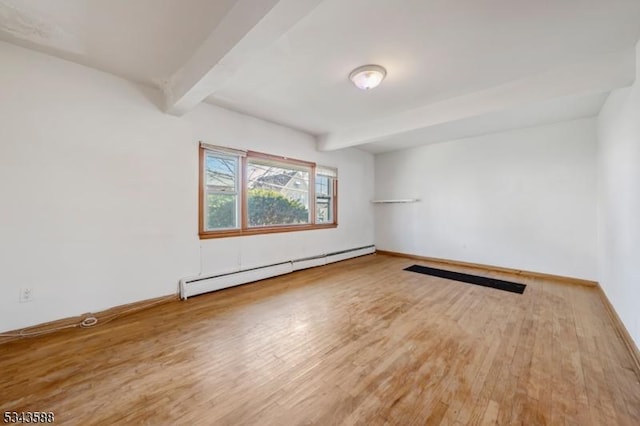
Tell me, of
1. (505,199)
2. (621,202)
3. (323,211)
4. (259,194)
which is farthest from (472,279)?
(259,194)

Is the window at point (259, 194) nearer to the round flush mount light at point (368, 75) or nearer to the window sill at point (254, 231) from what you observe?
the window sill at point (254, 231)

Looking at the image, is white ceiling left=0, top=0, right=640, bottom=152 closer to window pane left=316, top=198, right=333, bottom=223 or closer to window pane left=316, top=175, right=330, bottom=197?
window pane left=316, top=175, right=330, bottom=197

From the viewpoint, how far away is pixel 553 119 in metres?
3.68

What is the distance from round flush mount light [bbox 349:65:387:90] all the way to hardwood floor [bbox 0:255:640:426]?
2.37 m

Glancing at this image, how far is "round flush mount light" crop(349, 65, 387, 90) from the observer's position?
241 cm

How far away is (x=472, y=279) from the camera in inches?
151

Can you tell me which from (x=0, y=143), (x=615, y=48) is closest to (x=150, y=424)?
(x=0, y=143)

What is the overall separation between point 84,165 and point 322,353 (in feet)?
9.28

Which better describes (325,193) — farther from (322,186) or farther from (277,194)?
(277,194)

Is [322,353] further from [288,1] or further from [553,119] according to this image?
[553,119]

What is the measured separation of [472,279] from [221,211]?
12.8 ft

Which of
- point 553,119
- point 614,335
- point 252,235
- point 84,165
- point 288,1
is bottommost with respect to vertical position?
point 614,335

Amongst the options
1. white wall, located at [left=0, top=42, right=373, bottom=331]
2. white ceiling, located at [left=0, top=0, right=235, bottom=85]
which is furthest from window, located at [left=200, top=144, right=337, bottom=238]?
white ceiling, located at [left=0, top=0, right=235, bottom=85]

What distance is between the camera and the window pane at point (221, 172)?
133 inches
